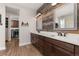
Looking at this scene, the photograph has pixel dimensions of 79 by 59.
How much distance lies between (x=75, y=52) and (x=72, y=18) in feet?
3.80

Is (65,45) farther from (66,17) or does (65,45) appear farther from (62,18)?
(62,18)

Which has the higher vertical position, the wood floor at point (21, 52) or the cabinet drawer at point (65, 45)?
the cabinet drawer at point (65, 45)

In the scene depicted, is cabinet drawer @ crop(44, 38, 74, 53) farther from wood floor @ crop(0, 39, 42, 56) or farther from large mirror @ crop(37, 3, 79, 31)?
wood floor @ crop(0, 39, 42, 56)

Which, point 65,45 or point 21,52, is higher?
point 65,45

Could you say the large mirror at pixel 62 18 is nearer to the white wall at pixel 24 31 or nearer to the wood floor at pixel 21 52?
the wood floor at pixel 21 52

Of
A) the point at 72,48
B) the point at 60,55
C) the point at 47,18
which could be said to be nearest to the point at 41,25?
the point at 47,18

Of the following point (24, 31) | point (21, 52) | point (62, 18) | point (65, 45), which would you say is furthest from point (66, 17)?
point (24, 31)

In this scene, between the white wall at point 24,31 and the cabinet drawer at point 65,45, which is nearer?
the cabinet drawer at point 65,45

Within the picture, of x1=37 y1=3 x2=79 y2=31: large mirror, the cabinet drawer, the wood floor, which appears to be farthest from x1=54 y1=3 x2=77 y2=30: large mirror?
the wood floor

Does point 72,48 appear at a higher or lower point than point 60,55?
higher

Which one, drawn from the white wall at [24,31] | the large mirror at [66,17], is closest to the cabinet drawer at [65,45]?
the large mirror at [66,17]

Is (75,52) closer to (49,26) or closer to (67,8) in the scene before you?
(67,8)

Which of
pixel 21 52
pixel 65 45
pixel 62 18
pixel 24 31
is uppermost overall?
pixel 62 18

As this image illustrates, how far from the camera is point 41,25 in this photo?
488 cm
